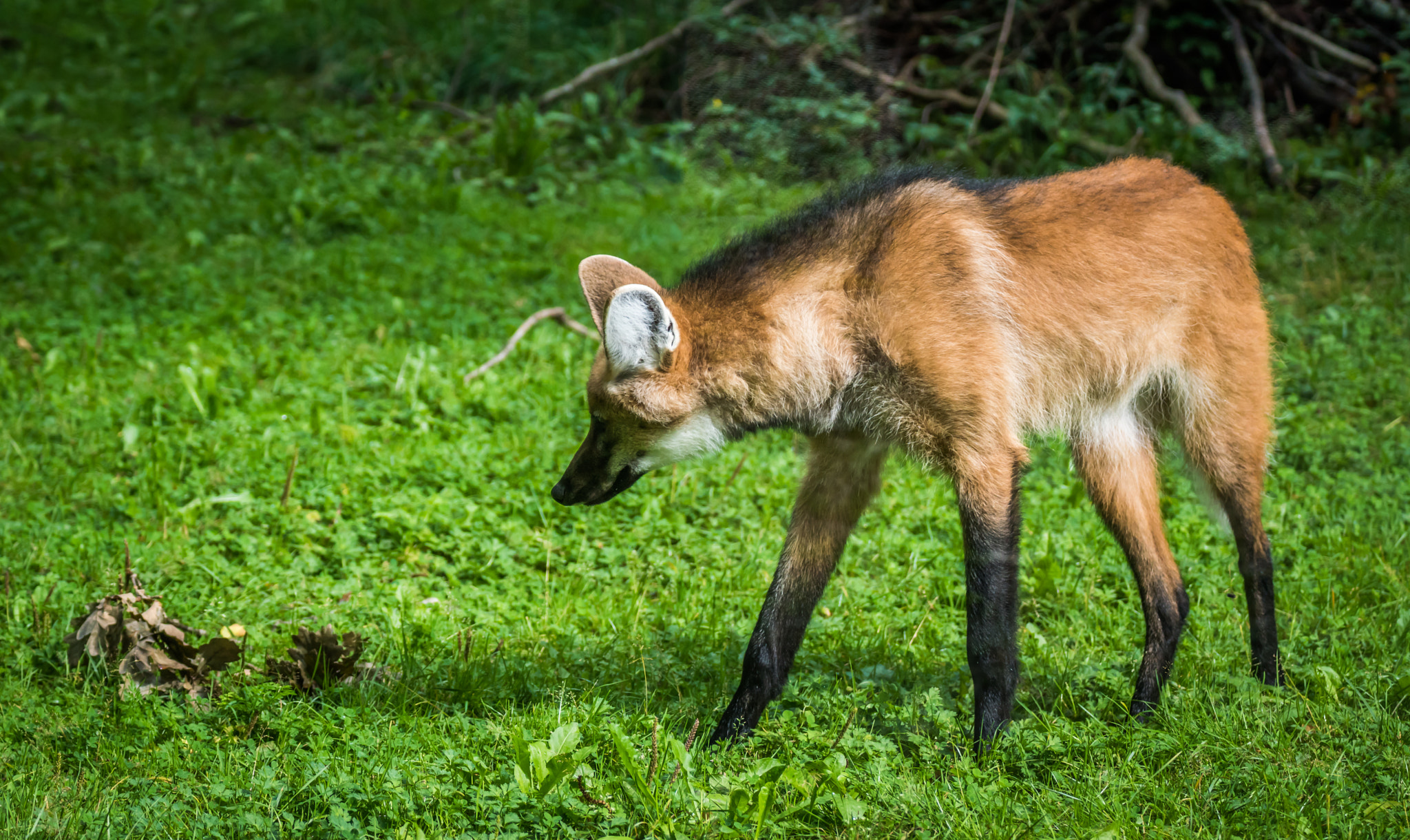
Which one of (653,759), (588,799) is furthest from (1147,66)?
(588,799)

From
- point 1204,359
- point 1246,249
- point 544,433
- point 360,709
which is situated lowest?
point 544,433

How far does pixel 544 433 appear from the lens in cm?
447

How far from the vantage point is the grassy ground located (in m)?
2.44

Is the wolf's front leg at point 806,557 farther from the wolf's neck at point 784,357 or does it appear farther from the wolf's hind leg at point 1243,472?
the wolf's hind leg at point 1243,472

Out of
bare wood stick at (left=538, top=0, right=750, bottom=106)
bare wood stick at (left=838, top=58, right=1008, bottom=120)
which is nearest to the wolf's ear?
bare wood stick at (left=838, top=58, right=1008, bottom=120)

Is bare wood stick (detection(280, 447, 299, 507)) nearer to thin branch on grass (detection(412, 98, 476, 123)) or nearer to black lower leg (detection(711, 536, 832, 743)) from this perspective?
black lower leg (detection(711, 536, 832, 743))

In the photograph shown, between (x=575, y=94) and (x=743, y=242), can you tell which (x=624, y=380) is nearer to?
(x=743, y=242)

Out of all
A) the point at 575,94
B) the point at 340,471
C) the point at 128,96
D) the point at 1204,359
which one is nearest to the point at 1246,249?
the point at 1204,359

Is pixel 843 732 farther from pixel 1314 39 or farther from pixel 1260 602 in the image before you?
pixel 1314 39

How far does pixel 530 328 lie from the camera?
5.43 metres

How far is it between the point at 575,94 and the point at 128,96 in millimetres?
3740

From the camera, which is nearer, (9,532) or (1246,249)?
(1246,249)

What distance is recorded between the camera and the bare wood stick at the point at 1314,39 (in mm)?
6855

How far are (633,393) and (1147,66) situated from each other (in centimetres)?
592
